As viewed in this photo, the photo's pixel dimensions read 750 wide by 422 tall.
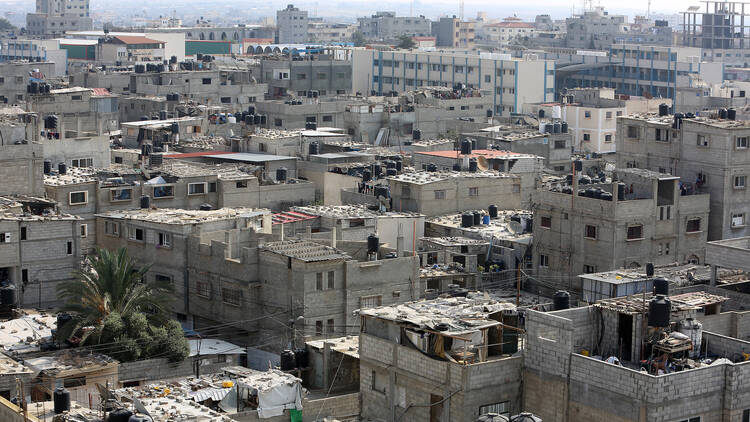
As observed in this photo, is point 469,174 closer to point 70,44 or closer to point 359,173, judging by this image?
point 359,173

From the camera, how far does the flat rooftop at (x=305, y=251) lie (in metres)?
56.6

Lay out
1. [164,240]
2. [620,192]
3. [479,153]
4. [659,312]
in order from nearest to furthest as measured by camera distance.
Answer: [659,312], [164,240], [620,192], [479,153]

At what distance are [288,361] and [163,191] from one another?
27.7 m

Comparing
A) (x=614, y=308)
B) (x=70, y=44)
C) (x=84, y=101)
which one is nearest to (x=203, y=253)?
(x=614, y=308)

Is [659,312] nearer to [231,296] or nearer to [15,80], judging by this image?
[231,296]

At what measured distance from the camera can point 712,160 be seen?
7562 cm

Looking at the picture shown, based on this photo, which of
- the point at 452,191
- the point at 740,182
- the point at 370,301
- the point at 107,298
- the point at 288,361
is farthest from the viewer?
the point at 452,191

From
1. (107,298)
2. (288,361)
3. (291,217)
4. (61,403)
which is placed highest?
(291,217)

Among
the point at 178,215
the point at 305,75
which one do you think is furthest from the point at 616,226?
the point at 305,75

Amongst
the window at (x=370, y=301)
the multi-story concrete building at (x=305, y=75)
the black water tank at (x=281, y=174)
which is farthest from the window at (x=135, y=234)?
the multi-story concrete building at (x=305, y=75)

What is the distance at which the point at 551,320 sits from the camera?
41.3 metres

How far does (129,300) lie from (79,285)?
1942 millimetres

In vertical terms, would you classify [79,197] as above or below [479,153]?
below

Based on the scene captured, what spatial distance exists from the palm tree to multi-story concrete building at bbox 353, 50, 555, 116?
86.1 meters
